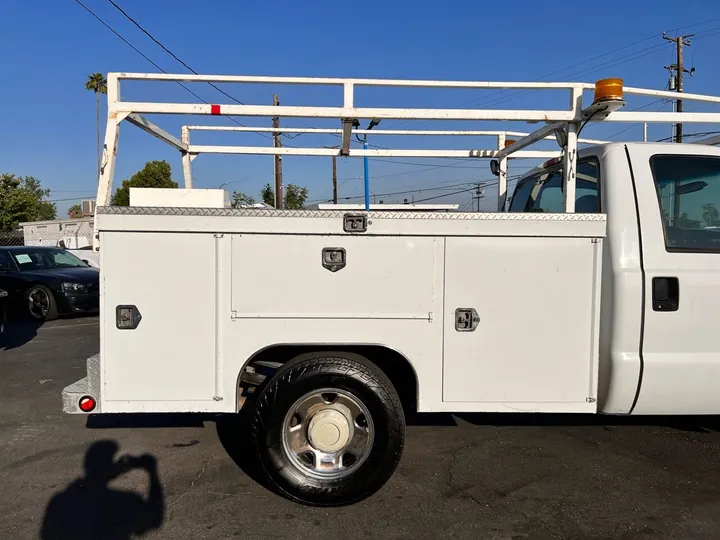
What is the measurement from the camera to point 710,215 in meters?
3.34

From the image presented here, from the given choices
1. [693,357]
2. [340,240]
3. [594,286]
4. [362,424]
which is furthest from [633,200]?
[362,424]

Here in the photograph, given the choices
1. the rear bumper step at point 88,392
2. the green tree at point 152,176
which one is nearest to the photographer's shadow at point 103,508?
the rear bumper step at point 88,392

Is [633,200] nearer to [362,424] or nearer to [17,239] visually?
[362,424]

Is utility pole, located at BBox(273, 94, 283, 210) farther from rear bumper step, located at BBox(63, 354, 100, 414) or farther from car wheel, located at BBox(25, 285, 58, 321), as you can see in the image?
car wheel, located at BBox(25, 285, 58, 321)

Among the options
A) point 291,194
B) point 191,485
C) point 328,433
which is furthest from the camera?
point 291,194

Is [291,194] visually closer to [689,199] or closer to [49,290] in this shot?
[49,290]

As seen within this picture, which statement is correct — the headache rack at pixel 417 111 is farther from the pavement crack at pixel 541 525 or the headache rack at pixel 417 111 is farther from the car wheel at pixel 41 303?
the car wheel at pixel 41 303

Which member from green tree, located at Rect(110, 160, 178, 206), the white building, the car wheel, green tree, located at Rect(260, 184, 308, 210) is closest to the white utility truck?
the car wheel

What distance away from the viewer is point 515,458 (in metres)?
3.88

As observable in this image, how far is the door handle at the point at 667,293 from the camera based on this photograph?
121 inches

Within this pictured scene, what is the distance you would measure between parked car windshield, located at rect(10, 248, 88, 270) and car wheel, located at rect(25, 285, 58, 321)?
0.89 meters

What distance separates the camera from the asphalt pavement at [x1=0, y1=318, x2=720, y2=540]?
A: 3.01 metres

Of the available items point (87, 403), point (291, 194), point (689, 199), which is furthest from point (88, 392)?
point (291, 194)

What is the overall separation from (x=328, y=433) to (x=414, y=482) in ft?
2.68
